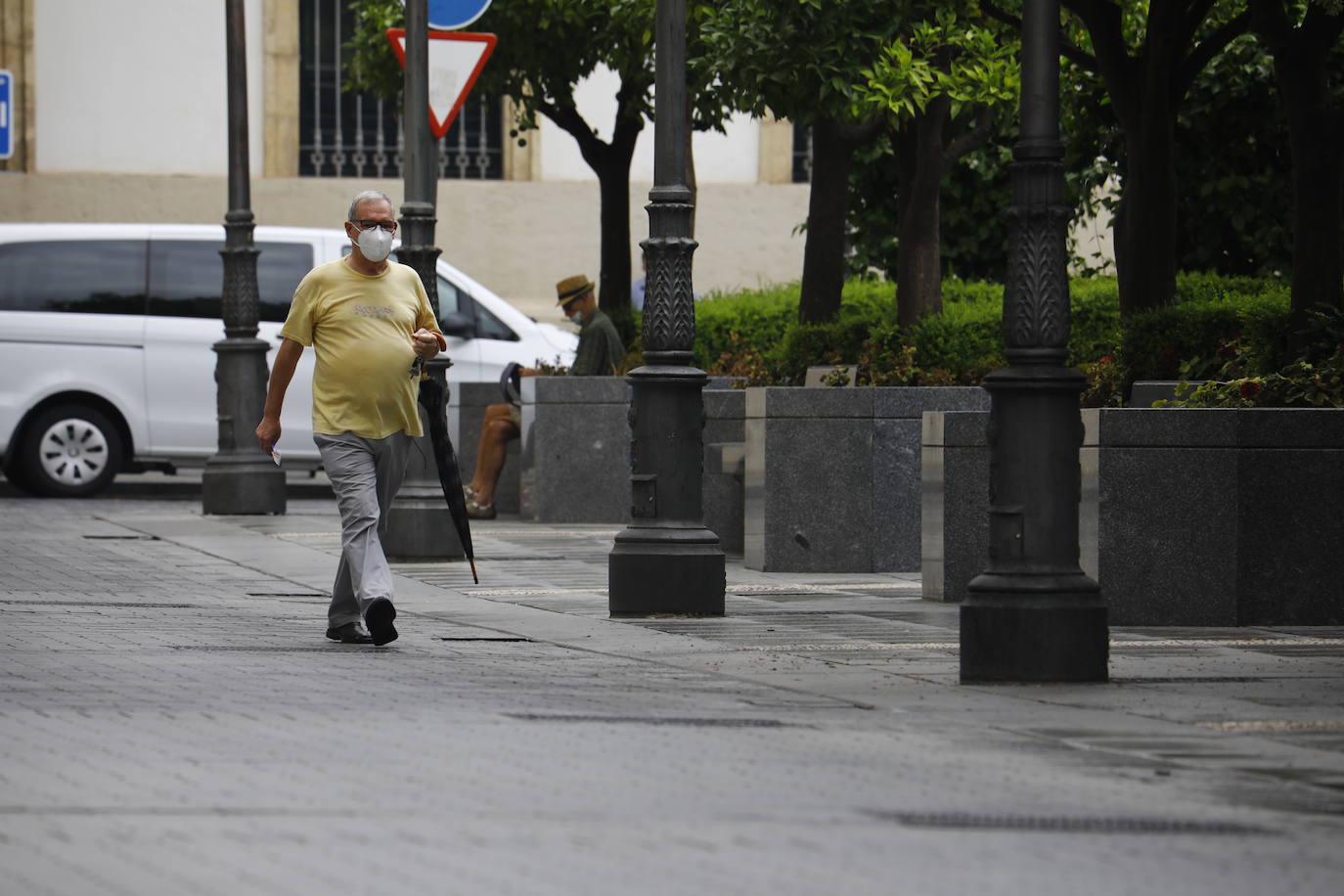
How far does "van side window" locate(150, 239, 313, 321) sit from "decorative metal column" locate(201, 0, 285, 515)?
7.16 feet

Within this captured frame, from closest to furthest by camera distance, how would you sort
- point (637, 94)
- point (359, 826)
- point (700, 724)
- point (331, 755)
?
point (359, 826) < point (331, 755) < point (700, 724) < point (637, 94)

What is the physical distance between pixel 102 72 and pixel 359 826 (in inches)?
1142

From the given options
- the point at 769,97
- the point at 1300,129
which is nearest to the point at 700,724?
the point at 1300,129

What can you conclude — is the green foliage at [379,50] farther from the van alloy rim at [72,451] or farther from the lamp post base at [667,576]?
the lamp post base at [667,576]

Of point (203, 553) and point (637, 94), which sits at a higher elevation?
point (637, 94)

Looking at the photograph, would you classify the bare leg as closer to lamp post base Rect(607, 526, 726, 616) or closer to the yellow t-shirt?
lamp post base Rect(607, 526, 726, 616)

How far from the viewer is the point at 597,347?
61.0 feet

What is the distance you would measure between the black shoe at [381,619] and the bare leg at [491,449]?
8797mm

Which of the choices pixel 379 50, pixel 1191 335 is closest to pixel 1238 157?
pixel 379 50

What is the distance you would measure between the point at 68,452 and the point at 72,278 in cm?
146

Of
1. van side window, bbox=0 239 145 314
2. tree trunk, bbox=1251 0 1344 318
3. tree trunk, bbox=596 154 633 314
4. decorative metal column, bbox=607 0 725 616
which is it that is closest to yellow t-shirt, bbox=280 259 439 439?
decorative metal column, bbox=607 0 725 616

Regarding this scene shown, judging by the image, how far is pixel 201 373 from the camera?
21109 millimetres

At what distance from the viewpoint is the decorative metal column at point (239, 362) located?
1866cm

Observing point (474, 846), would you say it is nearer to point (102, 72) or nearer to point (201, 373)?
point (201, 373)
